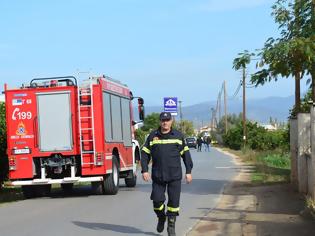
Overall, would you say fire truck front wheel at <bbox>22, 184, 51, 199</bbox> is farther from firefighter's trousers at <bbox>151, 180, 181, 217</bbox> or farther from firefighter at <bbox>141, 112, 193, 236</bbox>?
firefighter's trousers at <bbox>151, 180, 181, 217</bbox>

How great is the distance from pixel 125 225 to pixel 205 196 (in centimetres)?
532

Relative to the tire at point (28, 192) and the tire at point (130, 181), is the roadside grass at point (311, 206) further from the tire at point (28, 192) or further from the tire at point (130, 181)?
the tire at point (130, 181)

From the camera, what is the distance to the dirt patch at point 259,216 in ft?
31.5

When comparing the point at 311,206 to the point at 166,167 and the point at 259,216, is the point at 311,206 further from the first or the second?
the point at 166,167

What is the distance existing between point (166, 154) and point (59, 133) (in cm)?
748

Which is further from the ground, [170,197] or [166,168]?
[166,168]

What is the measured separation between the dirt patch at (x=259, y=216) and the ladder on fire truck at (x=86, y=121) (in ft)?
12.1

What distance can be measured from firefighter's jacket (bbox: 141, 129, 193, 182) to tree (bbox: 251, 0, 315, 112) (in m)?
5.03

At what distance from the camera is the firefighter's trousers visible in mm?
9008

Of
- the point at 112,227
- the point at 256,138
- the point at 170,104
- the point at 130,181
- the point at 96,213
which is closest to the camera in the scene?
the point at 112,227

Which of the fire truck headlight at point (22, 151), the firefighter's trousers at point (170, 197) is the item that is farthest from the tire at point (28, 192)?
the firefighter's trousers at point (170, 197)

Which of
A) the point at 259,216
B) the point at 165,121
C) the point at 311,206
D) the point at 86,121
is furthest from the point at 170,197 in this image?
the point at 86,121

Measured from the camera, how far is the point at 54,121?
16062 mm

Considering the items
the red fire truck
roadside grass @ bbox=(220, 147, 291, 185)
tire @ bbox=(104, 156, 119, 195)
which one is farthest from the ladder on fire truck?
roadside grass @ bbox=(220, 147, 291, 185)
